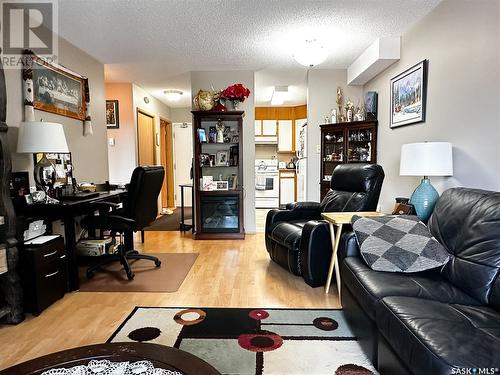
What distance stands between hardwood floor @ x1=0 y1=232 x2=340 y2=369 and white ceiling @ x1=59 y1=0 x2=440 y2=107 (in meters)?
2.39

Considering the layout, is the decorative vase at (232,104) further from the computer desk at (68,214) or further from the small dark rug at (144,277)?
the computer desk at (68,214)

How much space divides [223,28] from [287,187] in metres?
4.91

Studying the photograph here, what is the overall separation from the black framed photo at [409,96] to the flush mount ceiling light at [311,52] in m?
0.90

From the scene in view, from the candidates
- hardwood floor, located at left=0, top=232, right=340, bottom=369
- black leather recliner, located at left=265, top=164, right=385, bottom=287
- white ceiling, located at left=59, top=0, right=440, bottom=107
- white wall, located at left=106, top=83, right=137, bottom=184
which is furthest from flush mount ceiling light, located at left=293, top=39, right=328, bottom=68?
white wall, located at left=106, top=83, right=137, bottom=184

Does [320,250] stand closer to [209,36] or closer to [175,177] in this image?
[209,36]

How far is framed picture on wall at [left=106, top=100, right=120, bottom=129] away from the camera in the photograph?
5.30m

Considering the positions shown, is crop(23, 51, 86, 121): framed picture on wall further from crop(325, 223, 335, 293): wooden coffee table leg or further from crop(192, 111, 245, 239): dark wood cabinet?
crop(325, 223, 335, 293): wooden coffee table leg

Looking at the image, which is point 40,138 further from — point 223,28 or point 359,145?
point 359,145

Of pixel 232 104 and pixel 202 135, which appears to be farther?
pixel 232 104

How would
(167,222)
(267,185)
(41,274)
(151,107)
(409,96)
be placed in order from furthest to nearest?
(267,185) → (151,107) → (167,222) → (409,96) → (41,274)

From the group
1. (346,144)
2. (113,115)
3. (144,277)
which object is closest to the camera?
(144,277)

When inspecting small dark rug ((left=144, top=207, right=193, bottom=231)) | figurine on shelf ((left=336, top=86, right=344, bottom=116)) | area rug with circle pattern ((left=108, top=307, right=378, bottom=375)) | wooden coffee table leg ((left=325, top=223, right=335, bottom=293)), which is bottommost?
area rug with circle pattern ((left=108, top=307, right=378, bottom=375))

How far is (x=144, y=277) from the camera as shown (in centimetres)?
308

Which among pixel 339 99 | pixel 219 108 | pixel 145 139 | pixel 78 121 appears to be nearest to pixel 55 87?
pixel 78 121
